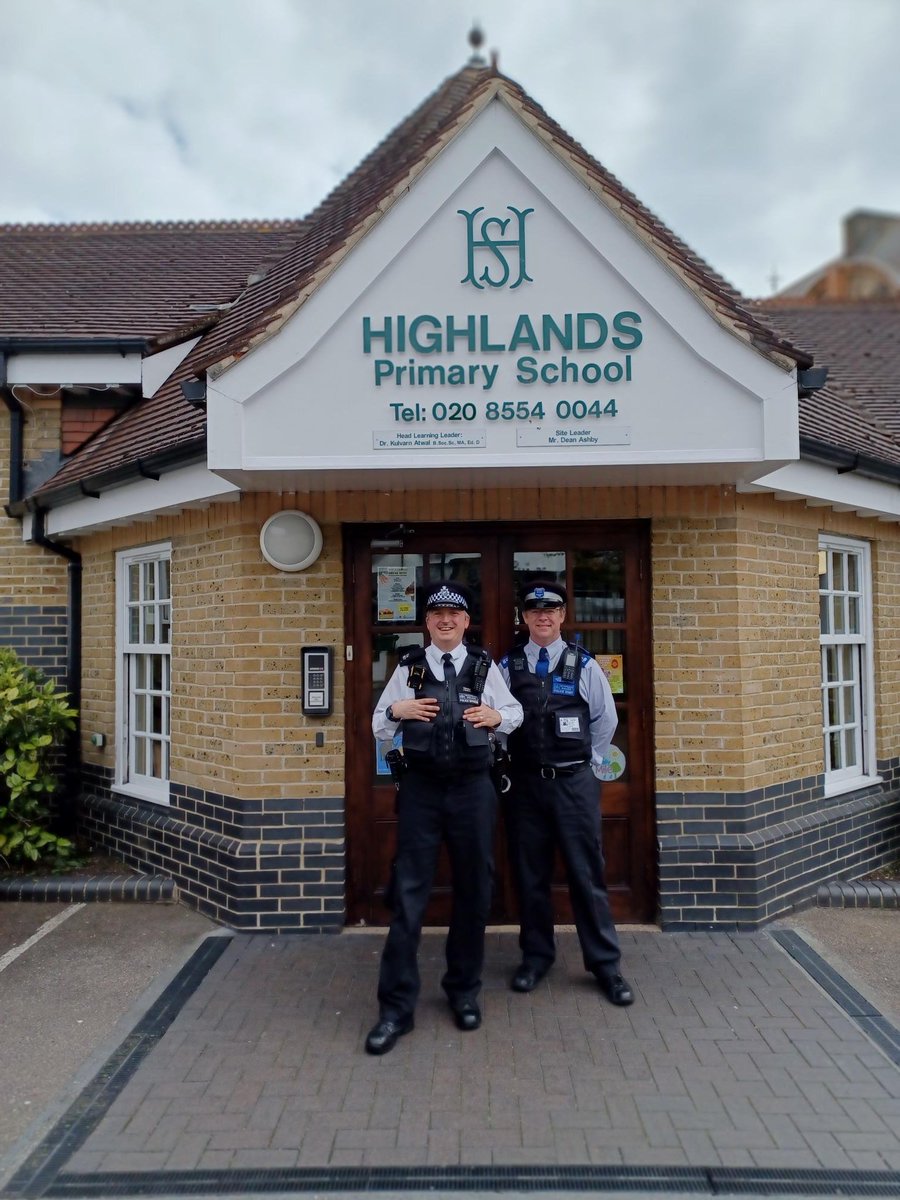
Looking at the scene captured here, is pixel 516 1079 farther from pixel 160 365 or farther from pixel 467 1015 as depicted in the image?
pixel 160 365

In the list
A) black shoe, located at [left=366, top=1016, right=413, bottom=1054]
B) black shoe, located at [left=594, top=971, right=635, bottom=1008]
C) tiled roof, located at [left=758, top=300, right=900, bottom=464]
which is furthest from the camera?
tiled roof, located at [left=758, top=300, right=900, bottom=464]

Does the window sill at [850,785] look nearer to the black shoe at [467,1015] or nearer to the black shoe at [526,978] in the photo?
the black shoe at [526,978]

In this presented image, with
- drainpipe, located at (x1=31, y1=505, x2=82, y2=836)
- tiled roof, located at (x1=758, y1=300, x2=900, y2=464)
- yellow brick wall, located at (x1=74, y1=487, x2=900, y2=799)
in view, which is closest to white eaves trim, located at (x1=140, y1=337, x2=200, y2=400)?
drainpipe, located at (x1=31, y1=505, x2=82, y2=836)

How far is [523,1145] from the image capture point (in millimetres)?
3447

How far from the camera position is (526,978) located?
4.75 m

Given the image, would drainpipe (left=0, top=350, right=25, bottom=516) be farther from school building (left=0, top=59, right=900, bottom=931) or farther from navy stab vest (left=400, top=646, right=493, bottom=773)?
navy stab vest (left=400, top=646, right=493, bottom=773)

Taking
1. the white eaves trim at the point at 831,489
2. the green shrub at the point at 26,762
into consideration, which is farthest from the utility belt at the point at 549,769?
the green shrub at the point at 26,762

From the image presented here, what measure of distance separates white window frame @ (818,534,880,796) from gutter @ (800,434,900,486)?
0.54 metres

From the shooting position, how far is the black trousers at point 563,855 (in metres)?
4.68

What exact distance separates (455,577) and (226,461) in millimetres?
1659

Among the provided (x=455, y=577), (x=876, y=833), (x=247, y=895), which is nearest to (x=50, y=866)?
(x=247, y=895)

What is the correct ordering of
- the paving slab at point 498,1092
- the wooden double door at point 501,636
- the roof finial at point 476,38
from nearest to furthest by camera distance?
the paving slab at point 498,1092
the wooden double door at point 501,636
the roof finial at point 476,38

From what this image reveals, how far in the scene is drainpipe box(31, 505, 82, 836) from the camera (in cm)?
750

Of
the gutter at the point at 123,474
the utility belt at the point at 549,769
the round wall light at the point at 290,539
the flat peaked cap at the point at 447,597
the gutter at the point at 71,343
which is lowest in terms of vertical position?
the utility belt at the point at 549,769
